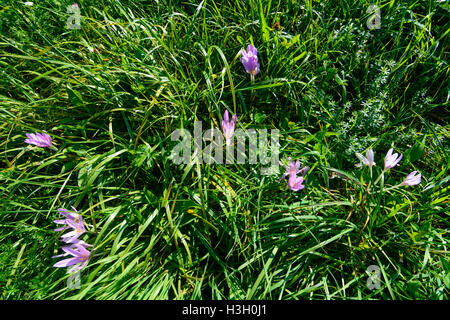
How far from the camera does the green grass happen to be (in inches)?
51.8

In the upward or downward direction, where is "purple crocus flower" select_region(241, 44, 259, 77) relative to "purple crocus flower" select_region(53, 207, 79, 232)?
upward

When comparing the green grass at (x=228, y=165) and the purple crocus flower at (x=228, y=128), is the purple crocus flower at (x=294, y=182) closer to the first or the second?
the green grass at (x=228, y=165)

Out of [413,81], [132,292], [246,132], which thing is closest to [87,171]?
[132,292]

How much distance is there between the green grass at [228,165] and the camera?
1.32 m

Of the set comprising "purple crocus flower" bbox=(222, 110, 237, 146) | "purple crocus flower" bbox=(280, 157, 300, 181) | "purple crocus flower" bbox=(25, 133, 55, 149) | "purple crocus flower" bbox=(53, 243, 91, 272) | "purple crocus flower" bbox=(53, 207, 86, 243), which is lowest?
"purple crocus flower" bbox=(53, 243, 91, 272)

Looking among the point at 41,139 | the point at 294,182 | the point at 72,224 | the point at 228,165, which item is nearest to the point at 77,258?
the point at 72,224

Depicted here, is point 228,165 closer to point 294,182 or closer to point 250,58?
point 294,182

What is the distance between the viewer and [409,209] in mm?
1377

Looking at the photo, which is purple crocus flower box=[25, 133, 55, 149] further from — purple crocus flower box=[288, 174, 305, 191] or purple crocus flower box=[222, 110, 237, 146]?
purple crocus flower box=[288, 174, 305, 191]

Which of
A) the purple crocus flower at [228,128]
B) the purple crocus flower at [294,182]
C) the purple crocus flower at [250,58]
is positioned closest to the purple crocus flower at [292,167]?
the purple crocus flower at [294,182]

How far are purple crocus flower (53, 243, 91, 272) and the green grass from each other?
2.7 inches

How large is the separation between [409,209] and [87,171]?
1545mm

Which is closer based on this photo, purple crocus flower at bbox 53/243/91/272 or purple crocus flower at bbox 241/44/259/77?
purple crocus flower at bbox 53/243/91/272

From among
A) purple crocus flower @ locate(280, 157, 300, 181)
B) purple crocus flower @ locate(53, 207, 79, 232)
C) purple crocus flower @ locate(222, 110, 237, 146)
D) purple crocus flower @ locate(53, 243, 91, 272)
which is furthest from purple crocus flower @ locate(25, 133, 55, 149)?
purple crocus flower @ locate(280, 157, 300, 181)
